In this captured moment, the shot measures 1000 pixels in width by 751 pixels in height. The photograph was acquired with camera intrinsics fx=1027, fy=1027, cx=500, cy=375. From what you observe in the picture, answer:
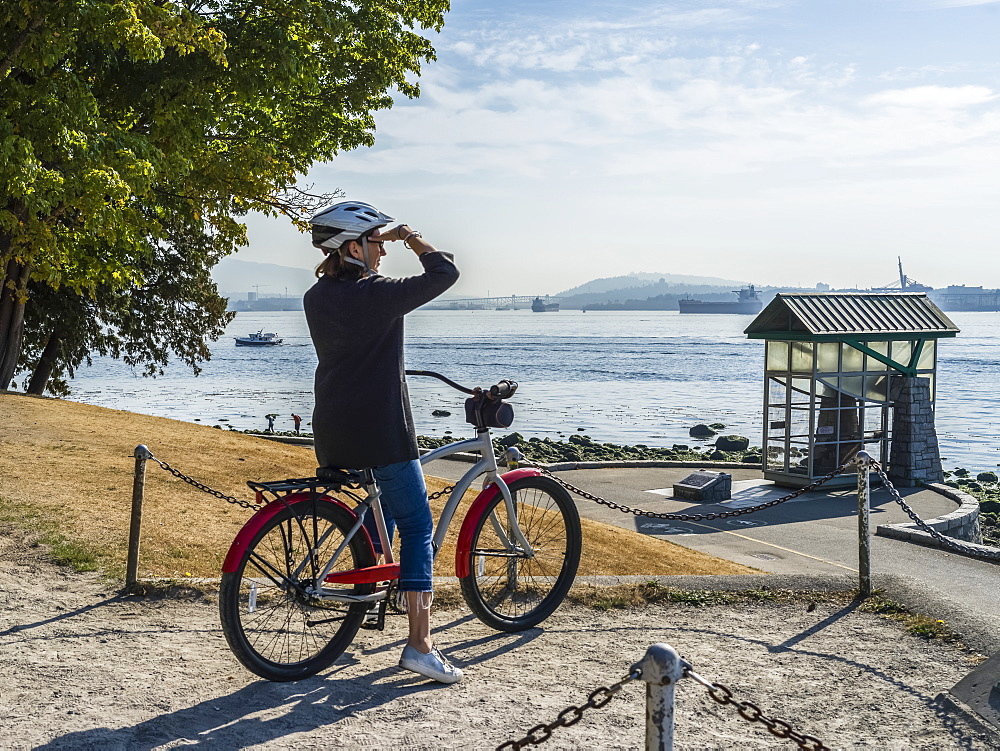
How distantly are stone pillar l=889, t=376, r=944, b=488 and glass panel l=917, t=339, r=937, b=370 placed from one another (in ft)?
1.01

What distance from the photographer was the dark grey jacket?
430 centimetres

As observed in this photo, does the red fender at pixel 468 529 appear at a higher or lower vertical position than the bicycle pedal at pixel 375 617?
higher

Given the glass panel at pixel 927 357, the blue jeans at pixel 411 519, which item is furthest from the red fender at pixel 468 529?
the glass panel at pixel 927 357

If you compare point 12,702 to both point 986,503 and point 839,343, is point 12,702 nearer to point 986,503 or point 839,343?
point 839,343

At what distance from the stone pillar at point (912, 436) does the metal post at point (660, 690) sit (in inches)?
719

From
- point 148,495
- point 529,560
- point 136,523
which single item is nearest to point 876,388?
point 148,495

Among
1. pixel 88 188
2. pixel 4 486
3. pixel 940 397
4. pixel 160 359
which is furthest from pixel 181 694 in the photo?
pixel 940 397

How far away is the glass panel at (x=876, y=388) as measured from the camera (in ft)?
65.6

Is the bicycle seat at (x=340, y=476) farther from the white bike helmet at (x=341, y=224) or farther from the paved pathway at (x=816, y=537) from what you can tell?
the paved pathway at (x=816, y=537)

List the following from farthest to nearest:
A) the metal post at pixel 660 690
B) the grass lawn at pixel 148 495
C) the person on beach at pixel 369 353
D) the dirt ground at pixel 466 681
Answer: the grass lawn at pixel 148 495
the person on beach at pixel 369 353
the dirt ground at pixel 466 681
the metal post at pixel 660 690

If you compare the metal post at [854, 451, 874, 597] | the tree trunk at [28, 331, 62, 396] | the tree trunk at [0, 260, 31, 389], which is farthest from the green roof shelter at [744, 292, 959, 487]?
the tree trunk at [28, 331, 62, 396]

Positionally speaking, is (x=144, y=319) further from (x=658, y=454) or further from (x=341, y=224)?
(x=341, y=224)

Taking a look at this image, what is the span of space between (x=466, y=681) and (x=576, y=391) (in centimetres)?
6319

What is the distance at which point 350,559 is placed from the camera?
475 cm
